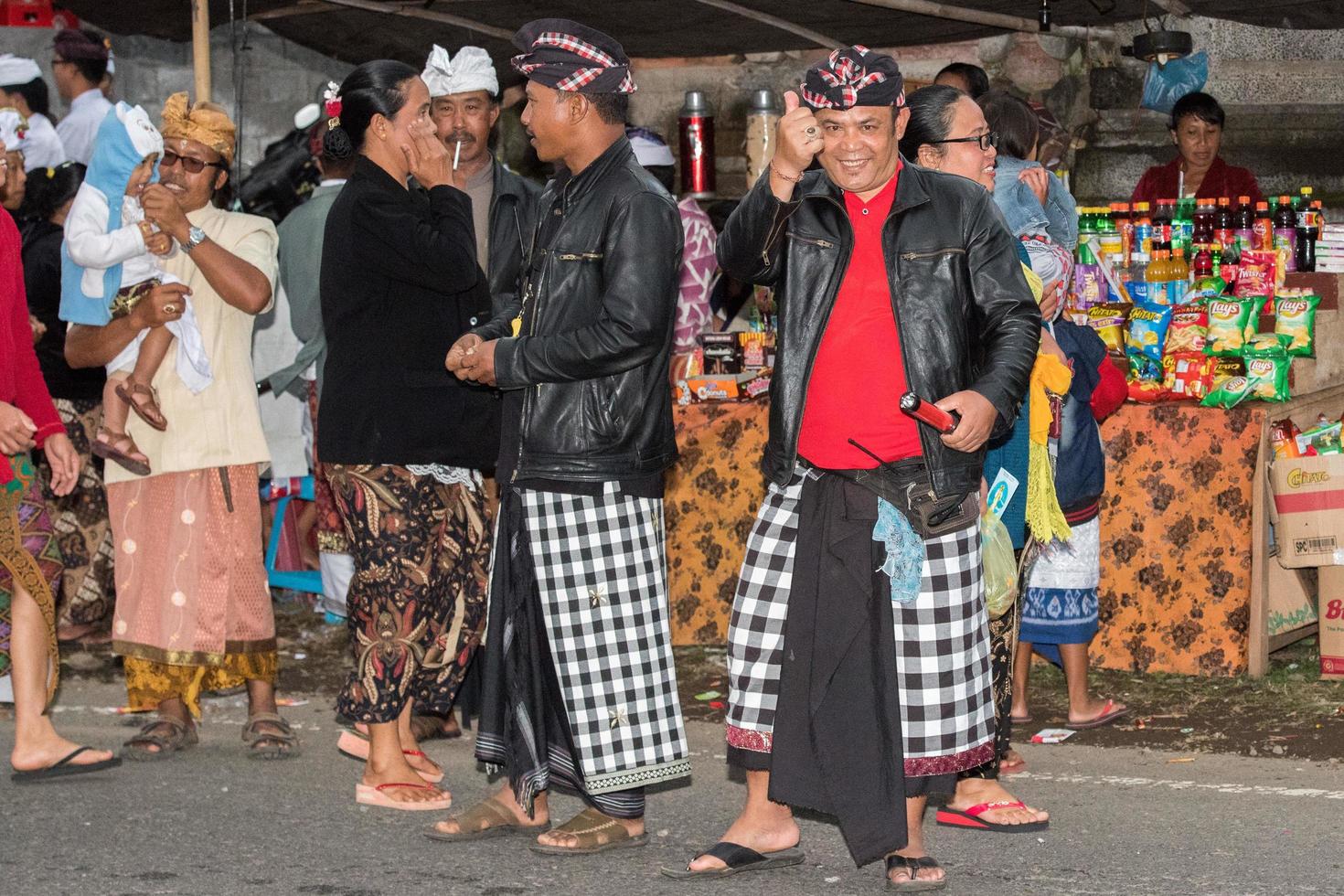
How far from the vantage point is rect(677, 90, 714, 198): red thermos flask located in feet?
30.7

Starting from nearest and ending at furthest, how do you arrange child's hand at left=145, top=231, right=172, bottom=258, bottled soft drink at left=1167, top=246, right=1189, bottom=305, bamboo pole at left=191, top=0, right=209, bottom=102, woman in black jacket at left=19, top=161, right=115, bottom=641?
1. child's hand at left=145, top=231, right=172, bottom=258
2. bottled soft drink at left=1167, top=246, right=1189, bottom=305
3. woman in black jacket at left=19, top=161, right=115, bottom=641
4. bamboo pole at left=191, top=0, right=209, bottom=102

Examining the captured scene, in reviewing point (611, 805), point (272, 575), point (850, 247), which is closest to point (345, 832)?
point (611, 805)

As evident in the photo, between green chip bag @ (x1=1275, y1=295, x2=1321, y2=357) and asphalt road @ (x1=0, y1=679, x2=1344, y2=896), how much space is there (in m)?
1.73

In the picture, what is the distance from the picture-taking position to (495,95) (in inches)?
229

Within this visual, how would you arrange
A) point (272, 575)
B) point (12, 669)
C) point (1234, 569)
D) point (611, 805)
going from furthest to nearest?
point (272, 575), point (1234, 569), point (12, 669), point (611, 805)

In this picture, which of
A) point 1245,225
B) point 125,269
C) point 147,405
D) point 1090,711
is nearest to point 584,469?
point 147,405

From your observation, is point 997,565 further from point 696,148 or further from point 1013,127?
point 696,148

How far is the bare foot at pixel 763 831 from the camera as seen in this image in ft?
14.3

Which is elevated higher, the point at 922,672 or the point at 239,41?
the point at 239,41

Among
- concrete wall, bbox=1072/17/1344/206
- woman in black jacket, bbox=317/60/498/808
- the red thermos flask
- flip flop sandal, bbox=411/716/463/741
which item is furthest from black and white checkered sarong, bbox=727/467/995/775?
concrete wall, bbox=1072/17/1344/206

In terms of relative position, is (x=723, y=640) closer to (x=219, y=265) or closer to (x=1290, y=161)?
(x=219, y=265)

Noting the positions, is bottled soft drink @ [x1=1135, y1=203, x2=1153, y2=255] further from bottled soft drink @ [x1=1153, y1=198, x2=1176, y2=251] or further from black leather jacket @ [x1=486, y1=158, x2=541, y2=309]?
black leather jacket @ [x1=486, y1=158, x2=541, y2=309]

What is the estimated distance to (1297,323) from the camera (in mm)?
6371

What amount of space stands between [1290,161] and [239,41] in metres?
6.10
